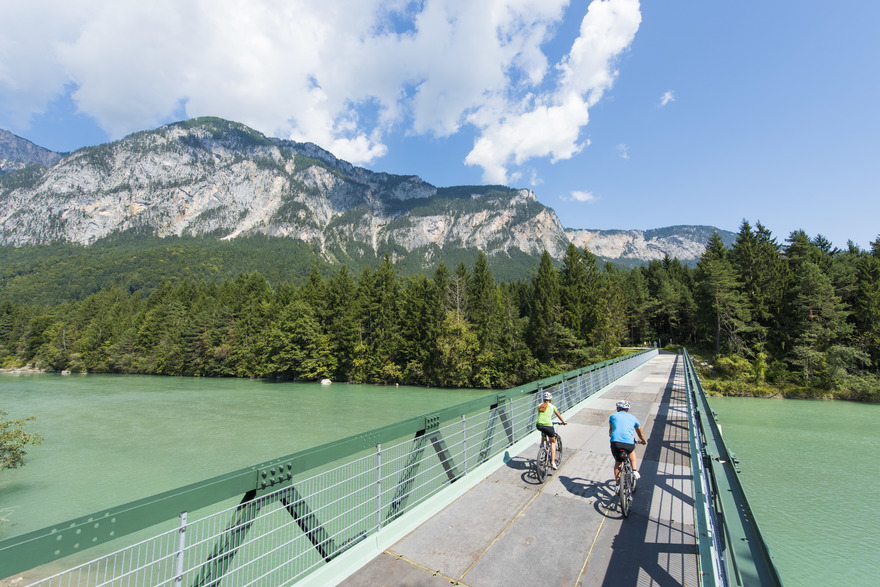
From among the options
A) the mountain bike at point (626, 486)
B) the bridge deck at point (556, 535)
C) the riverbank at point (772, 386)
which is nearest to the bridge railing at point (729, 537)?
the bridge deck at point (556, 535)

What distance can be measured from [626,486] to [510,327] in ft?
120

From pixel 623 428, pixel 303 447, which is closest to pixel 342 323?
pixel 303 447

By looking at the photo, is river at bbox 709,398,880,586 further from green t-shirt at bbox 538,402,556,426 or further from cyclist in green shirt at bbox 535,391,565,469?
green t-shirt at bbox 538,402,556,426

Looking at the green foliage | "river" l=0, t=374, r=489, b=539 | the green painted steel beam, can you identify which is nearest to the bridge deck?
the green painted steel beam

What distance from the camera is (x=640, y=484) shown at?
619 centimetres

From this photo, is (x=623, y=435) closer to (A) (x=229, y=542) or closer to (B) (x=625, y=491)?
(B) (x=625, y=491)

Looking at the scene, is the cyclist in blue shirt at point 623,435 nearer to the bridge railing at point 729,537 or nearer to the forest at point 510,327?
the bridge railing at point 729,537

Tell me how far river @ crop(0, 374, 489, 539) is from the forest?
4472mm

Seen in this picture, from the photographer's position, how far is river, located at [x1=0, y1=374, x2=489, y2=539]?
13.6 metres

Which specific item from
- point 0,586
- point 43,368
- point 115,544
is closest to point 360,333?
point 115,544

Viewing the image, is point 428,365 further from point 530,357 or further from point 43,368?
point 43,368

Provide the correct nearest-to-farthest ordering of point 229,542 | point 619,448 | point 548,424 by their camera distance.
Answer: point 229,542, point 619,448, point 548,424

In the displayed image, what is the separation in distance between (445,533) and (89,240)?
240136 millimetres

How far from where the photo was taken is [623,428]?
5.75 metres
